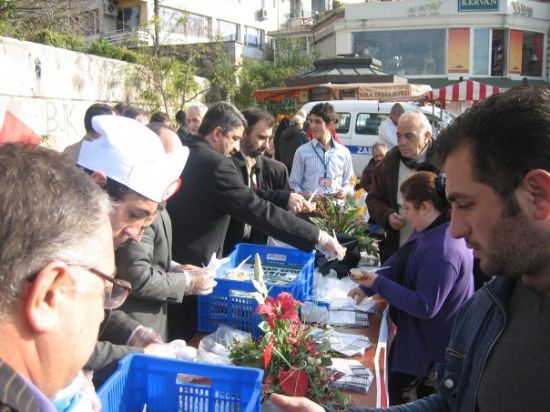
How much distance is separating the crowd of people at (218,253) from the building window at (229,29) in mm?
32401

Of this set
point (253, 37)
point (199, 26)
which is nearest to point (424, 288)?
point (199, 26)

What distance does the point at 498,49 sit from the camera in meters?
28.3

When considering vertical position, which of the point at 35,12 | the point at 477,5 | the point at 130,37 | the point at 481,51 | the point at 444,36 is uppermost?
the point at 477,5

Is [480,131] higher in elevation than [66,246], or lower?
higher

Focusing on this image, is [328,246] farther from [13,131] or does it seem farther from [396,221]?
[13,131]

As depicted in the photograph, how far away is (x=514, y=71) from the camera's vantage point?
93.9 ft

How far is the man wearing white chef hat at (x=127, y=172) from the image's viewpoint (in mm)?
1975

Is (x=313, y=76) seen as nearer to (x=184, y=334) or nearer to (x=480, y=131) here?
(x=184, y=334)

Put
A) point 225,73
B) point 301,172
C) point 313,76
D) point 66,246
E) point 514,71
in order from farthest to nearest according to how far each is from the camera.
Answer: point 514,71
point 225,73
point 313,76
point 301,172
point 66,246

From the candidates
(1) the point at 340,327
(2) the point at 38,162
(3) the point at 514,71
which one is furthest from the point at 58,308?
(3) the point at 514,71

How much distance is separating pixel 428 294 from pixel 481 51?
28.5 m

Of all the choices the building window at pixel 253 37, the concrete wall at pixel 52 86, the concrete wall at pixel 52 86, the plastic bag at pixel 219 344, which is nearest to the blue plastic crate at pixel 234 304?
A: the plastic bag at pixel 219 344

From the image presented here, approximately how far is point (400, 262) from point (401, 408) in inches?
52.6

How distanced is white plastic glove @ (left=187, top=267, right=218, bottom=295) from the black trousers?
113 centimetres
